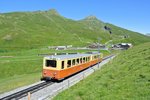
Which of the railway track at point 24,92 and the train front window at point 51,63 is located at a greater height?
the train front window at point 51,63

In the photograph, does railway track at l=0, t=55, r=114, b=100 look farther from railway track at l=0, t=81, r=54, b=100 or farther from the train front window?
the train front window

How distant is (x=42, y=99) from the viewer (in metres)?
20.0

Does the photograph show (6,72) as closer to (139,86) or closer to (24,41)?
(139,86)

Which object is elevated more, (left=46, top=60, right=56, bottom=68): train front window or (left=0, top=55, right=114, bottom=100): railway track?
(left=46, top=60, right=56, bottom=68): train front window

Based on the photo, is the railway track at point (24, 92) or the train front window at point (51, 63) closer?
the railway track at point (24, 92)

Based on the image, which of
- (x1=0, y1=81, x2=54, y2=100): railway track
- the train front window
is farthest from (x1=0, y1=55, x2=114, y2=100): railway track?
the train front window

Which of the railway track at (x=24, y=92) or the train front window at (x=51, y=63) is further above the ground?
the train front window at (x=51, y=63)

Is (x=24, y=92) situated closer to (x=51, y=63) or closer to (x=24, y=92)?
(x=24, y=92)

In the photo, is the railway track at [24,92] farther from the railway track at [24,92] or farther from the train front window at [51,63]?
the train front window at [51,63]

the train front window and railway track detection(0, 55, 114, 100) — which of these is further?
the train front window

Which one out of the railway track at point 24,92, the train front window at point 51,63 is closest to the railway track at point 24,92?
the railway track at point 24,92

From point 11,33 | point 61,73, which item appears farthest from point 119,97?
point 11,33

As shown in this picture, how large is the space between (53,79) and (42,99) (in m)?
9.33

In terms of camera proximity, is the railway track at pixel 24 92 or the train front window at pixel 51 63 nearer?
the railway track at pixel 24 92
